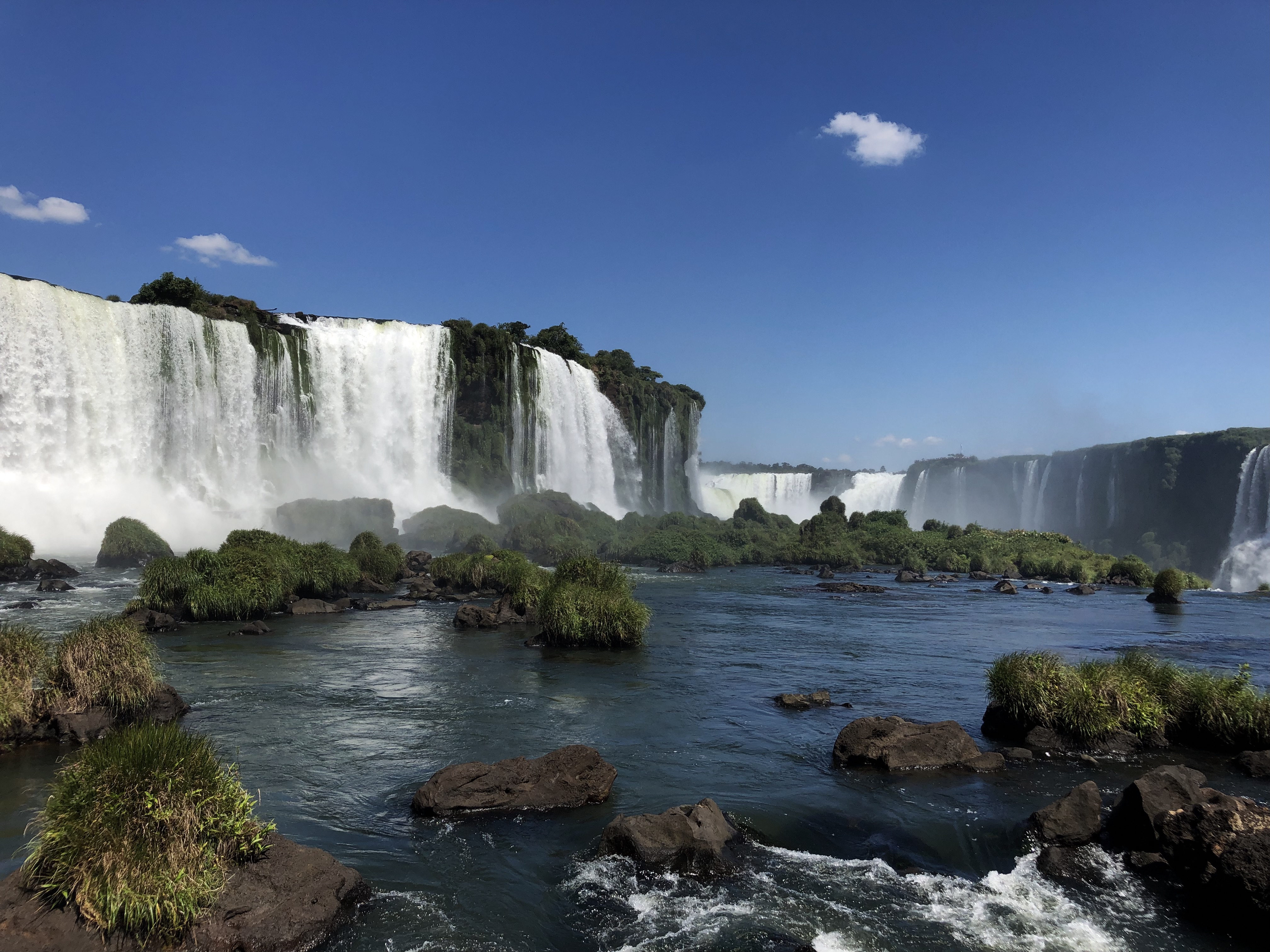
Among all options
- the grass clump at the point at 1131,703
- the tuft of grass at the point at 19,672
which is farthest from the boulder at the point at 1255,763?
the tuft of grass at the point at 19,672

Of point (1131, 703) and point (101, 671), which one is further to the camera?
point (1131, 703)

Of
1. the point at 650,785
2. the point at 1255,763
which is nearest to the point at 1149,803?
the point at 1255,763

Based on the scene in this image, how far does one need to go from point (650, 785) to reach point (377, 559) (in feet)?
89.1

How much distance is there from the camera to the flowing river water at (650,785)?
26.1ft

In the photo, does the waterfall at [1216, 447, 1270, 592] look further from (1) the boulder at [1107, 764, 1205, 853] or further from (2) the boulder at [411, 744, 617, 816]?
(2) the boulder at [411, 744, 617, 816]

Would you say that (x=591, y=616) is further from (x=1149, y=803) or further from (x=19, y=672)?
(x=1149, y=803)

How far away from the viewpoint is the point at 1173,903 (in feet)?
27.6

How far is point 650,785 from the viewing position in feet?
38.5

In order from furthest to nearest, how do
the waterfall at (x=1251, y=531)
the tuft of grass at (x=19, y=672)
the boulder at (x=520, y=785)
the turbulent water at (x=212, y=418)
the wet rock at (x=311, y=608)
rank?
the waterfall at (x=1251, y=531) → the turbulent water at (x=212, y=418) → the wet rock at (x=311, y=608) → the tuft of grass at (x=19, y=672) → the boulder at (x=520, y=785)

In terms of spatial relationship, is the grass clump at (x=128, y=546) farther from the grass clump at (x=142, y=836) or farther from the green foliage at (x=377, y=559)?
the grass clump at (x=142, y=836)

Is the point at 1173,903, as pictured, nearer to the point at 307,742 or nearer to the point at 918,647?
the point at 307,742

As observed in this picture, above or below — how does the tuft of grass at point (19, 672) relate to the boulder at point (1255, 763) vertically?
above

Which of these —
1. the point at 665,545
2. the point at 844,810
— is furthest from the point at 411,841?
the point at 665,545

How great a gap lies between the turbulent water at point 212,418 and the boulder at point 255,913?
40375mm
